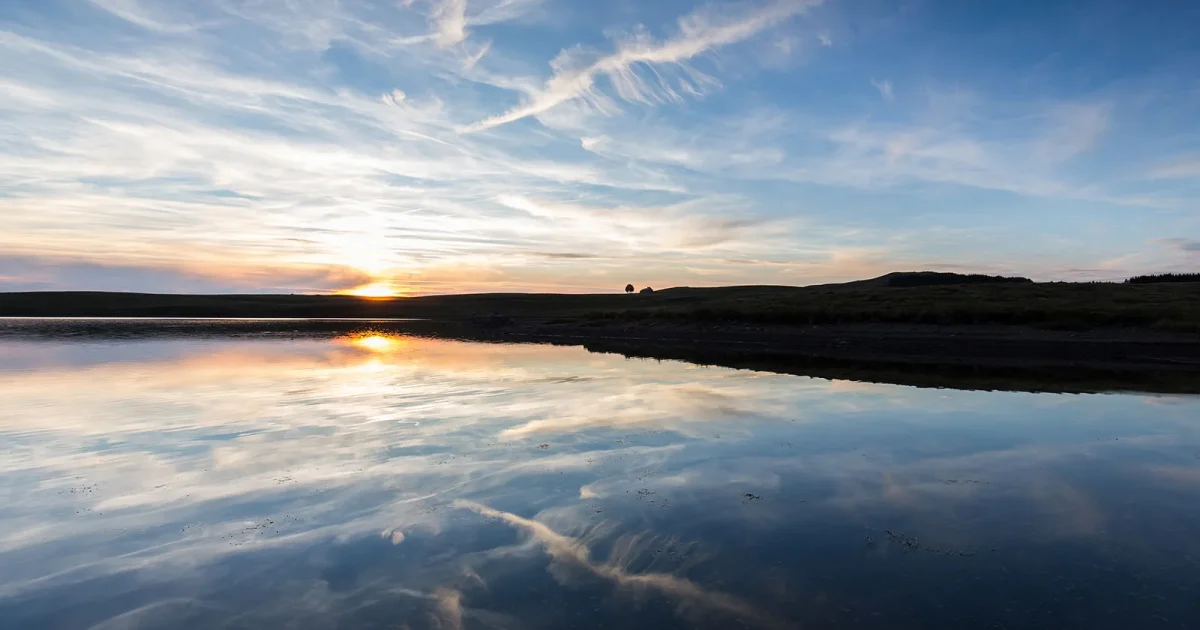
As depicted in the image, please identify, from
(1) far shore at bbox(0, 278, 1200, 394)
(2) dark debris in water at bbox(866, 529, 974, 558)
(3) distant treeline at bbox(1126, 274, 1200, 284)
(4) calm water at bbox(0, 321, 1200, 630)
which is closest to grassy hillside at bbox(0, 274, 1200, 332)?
(1) far shore at bbox(0, 278, 1200, 394)

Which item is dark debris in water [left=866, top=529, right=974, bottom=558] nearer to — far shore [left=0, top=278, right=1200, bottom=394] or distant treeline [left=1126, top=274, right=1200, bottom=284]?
far shore [left=0, top=278, right=1200, bottom=394]

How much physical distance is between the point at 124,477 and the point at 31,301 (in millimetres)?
174656

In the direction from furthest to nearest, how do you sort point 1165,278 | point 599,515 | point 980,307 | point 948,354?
point 1165,278 < point 980,307 < point 948,354 < point 599,515

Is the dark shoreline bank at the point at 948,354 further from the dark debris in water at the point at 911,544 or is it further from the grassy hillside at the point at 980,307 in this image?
the dark debris in water at the point at 911,544

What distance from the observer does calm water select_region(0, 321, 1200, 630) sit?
7.46 m

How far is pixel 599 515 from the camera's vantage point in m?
10.5

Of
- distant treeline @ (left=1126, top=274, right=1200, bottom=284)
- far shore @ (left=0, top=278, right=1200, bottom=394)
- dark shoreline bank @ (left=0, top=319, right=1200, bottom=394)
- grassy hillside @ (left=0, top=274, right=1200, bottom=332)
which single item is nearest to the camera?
dark shoreline bank @ (left=0, top=319, right=1200, bottom=394)

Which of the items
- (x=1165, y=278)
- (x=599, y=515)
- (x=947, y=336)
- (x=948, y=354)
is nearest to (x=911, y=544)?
(x=599, y=515)

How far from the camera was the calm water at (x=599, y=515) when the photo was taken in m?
7.46

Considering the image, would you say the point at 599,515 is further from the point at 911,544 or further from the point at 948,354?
the point at 948,354

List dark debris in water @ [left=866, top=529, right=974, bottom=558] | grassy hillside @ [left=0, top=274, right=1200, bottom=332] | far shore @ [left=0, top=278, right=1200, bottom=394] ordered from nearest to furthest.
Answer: dark debris in water @ [left=866, top=529, right=974, bottom=558] → far shore @ [left=0, top=278, right=1200, bottom=394] → grassy hillside @ [left=0, top=274, right=1200, bottom=332]

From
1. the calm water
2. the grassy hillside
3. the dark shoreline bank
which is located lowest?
the calm water

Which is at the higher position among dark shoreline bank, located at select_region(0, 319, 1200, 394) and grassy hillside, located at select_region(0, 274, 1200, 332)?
grassy hillside, located at select_region(0, 274, 1200, 332)

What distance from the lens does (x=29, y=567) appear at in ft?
28.3
